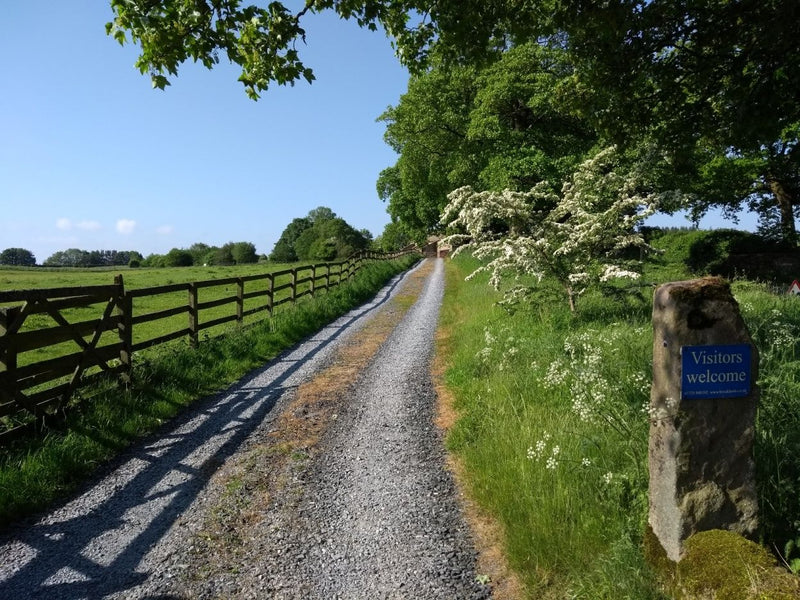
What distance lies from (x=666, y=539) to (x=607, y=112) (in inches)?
273

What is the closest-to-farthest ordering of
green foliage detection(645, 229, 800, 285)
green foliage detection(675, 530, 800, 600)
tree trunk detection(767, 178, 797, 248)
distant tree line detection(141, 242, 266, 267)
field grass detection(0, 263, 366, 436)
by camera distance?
1. green foliage detection(675, 530, 800, 600)
2. field grass detection(0, 263, 366, 436)
3. green foliage detection(645, 229, 800, 285)
4. tree trunk detection(767, 178, 797, 248)
5. distant tree line detection(141, 242, 266, 267)

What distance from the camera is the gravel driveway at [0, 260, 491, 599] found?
138 inches

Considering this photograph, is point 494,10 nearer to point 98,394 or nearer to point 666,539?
point 666,539

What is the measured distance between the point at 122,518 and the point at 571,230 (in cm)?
828

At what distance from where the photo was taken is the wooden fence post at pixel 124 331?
7.42 meters

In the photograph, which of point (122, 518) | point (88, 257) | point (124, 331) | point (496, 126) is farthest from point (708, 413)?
point (88, 257)

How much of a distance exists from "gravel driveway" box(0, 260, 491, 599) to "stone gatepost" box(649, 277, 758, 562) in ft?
4.85

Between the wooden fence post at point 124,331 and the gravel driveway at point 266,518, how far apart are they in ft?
4.54

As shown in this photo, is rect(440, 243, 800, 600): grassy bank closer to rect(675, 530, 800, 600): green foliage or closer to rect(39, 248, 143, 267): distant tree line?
rect(675, 530, 800, 600): green foliage

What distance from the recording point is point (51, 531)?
13.7 ft

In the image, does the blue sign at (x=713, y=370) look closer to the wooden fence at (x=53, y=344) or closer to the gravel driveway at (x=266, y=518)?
the gravel driveway at (x=266, y=518)

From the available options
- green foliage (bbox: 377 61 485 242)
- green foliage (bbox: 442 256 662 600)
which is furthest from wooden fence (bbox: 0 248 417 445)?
green foliage (bbox: 377 61 485 242)

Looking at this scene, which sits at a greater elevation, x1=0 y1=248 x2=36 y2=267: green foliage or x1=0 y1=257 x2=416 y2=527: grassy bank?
x1=0 y1=248 x2=36 y2=267: green foliage

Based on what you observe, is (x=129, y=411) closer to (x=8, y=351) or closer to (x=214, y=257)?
(x=8, y=351)
